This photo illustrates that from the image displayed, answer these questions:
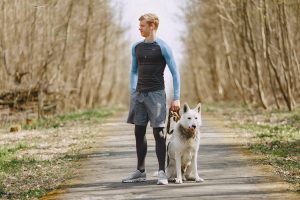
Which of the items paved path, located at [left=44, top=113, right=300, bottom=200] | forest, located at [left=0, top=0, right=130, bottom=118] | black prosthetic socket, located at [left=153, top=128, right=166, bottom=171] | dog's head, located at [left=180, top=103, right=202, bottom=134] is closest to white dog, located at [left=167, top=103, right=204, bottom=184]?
dog's head, located at [left=180, top=103, right=202, bottom=134]

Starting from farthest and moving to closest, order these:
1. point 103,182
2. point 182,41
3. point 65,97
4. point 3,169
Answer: point 182,41
point 65,97
point 3,169
point 103,182

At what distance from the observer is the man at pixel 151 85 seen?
36.8ft

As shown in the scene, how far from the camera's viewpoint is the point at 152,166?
1384cm

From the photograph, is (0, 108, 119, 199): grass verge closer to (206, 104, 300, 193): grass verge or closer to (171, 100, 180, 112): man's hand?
(171, 100, 180, 112): man's hand

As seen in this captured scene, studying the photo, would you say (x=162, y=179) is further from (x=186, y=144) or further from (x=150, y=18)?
(x=150, y=18)

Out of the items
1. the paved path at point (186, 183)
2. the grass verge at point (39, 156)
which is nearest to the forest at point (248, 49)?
the grass verge at point (39, 156)

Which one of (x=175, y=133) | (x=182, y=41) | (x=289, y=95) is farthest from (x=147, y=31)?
(x=182, y=41)

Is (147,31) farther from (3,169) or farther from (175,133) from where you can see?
(3,169)

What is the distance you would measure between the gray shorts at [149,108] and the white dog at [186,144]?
297 mm

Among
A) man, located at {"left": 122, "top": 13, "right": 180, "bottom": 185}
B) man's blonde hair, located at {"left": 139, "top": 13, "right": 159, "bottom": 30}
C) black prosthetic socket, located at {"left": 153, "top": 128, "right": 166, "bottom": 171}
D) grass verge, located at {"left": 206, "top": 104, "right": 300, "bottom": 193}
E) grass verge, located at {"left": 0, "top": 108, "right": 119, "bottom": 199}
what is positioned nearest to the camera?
man's blonde hair, located at {"left": 139, "top": 13, "right": 159, "bottom": 30}

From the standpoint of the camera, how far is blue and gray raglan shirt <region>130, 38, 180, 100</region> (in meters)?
11.3

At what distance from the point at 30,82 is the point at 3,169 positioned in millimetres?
20007

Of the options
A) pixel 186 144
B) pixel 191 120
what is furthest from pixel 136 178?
pixel 191 120

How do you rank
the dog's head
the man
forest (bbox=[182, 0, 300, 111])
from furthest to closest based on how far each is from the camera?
forest (bbox=[182, 0, 300, 111]) < the man < the dog's head
